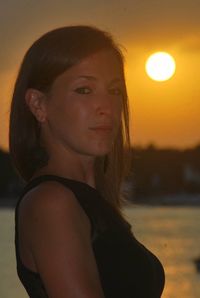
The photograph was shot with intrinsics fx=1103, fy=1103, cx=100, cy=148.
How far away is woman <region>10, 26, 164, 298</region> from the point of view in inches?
54.9

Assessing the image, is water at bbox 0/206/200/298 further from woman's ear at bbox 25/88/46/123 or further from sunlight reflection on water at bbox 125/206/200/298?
woman's ear at bbox 25/88/46/123

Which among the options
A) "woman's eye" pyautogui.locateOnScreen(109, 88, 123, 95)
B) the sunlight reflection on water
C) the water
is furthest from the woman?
the sunlight reflection on water

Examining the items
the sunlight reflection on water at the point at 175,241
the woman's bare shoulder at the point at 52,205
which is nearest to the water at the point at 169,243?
the sunlight reflection on water at the point at 175,241

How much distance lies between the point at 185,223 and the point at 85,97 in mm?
34083

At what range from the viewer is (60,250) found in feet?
4.55

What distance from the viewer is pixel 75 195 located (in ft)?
4.79

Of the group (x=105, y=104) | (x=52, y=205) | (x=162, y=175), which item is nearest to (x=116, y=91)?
(x=105, y=104)

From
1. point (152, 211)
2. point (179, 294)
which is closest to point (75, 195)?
point (179, 294)

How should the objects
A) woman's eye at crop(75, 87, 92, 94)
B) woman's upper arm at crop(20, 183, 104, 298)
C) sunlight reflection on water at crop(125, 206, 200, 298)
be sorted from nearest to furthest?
woman's upper arm at crop(20, 183, 104, 298)
woman's eye at crop(75, 87, 92, 94)
sunlight reflection on water at crop(125, 206, 200, 298)

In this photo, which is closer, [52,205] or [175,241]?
[52,205]

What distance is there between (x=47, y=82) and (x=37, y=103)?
0.15 feet

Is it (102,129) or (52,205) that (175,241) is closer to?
(102,129)

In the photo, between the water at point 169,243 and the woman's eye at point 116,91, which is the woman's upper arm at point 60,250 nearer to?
the woman's eye at point 116,91

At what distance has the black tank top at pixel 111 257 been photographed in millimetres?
1473
